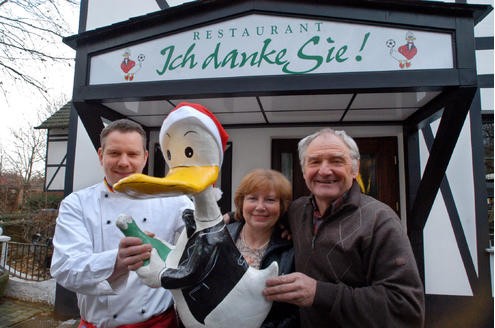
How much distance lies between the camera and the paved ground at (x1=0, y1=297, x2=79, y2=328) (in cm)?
415

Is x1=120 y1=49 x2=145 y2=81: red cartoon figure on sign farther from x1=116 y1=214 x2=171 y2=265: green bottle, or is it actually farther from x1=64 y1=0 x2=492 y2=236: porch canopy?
x1=116 y1=214 x2=171 y2=265: green bottle

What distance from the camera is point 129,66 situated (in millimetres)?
3039

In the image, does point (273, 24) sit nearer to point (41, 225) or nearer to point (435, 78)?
point (435, 78)

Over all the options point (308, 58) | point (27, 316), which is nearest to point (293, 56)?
point (308, 58)

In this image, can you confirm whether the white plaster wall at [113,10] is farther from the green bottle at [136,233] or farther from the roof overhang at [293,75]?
the green bottle at [136,233]

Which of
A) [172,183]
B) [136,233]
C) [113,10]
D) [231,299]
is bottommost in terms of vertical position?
[231,299]

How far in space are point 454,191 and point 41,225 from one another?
294 inches

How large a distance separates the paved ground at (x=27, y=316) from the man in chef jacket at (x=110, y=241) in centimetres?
336

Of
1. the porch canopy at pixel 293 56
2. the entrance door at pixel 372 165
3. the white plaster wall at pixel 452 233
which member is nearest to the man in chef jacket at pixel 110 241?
the porch canopy at pixel 293 56

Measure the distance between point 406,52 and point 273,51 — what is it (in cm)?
107

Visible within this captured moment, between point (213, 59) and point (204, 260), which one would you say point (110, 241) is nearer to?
point (204, 260)

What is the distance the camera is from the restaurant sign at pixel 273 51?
2.61 m

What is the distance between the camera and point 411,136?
4055 millimetres

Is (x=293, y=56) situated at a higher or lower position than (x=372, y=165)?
higher
